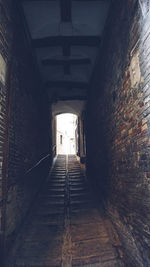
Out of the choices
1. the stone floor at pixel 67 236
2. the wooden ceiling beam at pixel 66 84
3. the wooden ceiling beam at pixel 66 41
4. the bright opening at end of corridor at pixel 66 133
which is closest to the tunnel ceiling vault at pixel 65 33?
the wooden ceiling beam at pixel 66 41

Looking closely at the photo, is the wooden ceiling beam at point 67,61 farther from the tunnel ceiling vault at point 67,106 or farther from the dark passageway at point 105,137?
the tunnel ceiling vault at point 67,106

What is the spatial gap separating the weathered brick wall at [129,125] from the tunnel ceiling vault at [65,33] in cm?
41

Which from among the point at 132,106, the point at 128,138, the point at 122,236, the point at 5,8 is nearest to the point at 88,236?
the point at 122,236

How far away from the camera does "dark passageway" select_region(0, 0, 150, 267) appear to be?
8.07ft

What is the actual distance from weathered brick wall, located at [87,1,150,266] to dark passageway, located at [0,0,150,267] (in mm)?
12

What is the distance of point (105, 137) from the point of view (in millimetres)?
4441

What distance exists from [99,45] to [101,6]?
1.02 m

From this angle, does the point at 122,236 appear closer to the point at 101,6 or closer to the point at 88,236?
the point at 88,236

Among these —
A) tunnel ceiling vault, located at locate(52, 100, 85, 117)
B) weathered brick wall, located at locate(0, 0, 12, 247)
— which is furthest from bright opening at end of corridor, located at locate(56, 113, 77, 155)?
weathered brick wall, located at locate(0, 0, 12, 247)

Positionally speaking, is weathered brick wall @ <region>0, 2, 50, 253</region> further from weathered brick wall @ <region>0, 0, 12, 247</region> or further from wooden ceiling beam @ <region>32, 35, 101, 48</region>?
wooden ceiling beam @ <region>32, 35, 101, 48</region>

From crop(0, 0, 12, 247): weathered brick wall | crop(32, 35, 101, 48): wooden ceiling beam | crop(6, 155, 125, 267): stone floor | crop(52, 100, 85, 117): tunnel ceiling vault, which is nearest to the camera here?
crop(0, 0, 12, 247): weathered brick wall

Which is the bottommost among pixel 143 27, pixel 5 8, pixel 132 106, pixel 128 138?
pixel 128 138

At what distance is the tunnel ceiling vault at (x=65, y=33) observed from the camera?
12.0ft

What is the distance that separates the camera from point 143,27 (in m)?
2.24
